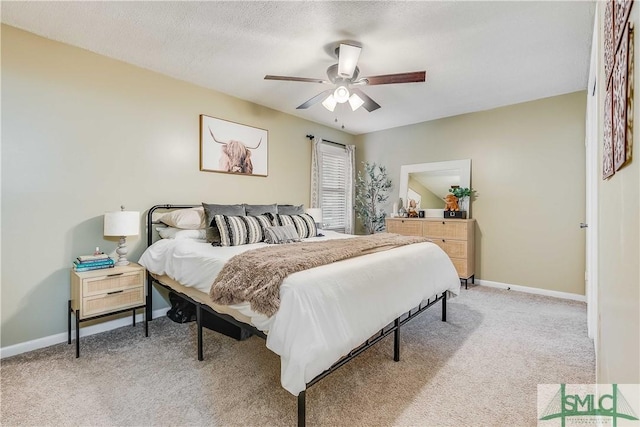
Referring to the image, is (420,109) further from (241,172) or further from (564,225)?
(241,172)

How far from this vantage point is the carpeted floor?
164cm

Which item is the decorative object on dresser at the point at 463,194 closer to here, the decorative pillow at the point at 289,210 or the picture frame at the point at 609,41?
the decorative pillow at the point at 289,210

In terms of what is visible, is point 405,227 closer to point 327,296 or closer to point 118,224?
point 327,296

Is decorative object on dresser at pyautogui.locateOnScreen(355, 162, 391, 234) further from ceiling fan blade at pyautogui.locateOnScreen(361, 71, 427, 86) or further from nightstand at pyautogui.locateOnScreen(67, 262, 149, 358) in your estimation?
nightstand at pyautogui.locateOnScreen(67, 262, 149, 358)

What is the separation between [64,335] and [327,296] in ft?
8.41

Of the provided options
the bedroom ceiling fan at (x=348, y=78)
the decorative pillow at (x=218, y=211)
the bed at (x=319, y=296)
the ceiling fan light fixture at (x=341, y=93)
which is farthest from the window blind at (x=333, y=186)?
the bed at (x=319, y=296)

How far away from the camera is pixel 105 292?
8.02 ft

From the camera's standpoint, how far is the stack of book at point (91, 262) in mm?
2457

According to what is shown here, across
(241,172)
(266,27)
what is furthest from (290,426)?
(241,172)

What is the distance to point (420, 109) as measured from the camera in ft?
14.0

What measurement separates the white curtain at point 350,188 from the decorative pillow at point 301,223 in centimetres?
199

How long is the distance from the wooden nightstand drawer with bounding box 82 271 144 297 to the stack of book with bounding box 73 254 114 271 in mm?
168

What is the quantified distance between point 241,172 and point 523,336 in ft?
11.5

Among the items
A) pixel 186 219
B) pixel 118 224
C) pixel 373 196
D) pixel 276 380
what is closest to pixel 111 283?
pixel 118 224
